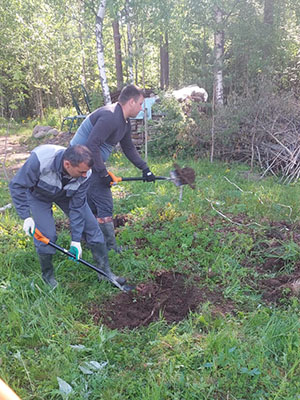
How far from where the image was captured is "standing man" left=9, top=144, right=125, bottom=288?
2.73m

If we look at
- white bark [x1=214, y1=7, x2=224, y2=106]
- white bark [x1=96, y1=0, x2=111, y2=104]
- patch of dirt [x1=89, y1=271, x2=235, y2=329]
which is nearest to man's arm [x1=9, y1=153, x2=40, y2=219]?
patch of dirt [x1=89, y1=271, x2=235, y2=329]

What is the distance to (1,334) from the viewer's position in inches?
100

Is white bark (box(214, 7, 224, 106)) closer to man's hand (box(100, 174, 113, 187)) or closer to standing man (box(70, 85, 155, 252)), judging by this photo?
standing man (box(70, 85, 155, 252))

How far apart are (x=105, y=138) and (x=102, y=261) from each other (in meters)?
Answer: 1.23

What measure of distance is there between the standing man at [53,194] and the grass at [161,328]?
1.04 feet

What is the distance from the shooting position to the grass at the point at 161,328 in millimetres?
2117

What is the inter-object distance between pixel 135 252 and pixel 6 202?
2.70m

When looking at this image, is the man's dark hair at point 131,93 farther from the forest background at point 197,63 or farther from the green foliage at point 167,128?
the green foliage at point 167,128

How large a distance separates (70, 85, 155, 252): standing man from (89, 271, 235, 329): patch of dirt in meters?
0.90

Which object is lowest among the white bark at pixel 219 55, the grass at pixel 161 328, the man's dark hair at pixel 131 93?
the grass at pixel 161 328

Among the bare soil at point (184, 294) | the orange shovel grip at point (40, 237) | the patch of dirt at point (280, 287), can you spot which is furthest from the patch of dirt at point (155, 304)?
the orange shovel grip at point (40, 237)

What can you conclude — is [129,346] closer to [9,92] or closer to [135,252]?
[135,252]

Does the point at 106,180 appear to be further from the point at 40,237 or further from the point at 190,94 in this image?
the point at 190,94

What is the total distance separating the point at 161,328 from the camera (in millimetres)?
2662
